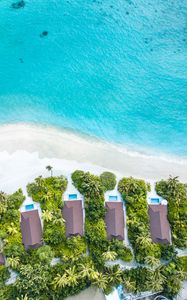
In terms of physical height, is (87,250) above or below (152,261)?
above

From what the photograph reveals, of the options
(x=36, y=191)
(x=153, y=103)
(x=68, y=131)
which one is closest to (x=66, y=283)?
(x=36, y=191)

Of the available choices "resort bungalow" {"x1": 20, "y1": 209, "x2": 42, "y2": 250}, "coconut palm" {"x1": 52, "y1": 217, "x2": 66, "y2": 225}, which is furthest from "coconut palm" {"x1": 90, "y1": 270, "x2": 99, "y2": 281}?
"resort bungalow" {"x1": 20, "y1": 209, "x2": 42, "y2": 250}

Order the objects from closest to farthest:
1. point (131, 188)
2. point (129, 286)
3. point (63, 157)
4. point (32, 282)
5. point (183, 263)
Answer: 1. point (32, 282)
2. point (129, 286)
3. point (183, 263)
4. point (131, 188)
5. point (63, 157)

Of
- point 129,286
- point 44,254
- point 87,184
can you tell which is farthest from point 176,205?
Answer: point 44,254

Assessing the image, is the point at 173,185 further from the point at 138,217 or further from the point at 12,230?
the point at 12,230

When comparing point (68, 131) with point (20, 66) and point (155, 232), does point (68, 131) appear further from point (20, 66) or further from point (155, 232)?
point (155, 232)

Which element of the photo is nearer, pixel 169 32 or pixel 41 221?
pixel 41 221

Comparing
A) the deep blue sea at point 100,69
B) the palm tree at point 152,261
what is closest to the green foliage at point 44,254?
the palm tree at point 152,261
